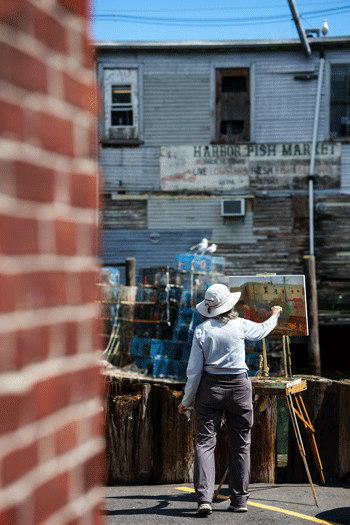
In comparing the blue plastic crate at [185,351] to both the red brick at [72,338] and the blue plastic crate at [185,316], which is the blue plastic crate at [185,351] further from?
the red brick at [72,338]

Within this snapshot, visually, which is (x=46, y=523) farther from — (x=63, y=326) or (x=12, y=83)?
(x=12, y=83)

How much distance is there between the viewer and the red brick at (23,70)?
120cm

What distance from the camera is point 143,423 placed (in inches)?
236

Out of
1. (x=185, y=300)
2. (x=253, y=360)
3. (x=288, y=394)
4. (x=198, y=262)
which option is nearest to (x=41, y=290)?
(x=288, y=394)

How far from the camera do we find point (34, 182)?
1301 millimetres

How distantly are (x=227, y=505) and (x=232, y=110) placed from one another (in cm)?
1354

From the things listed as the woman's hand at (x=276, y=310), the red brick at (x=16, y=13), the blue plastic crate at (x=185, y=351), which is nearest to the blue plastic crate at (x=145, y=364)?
the blue plastic crate at (x=185, y=351)

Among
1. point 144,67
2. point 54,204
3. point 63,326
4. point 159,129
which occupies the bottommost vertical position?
point 63,326

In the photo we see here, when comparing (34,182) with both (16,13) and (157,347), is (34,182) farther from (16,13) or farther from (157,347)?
(157,347)

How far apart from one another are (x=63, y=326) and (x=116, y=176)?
16.1 meters

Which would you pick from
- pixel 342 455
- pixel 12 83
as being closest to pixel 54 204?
pixel 12 83

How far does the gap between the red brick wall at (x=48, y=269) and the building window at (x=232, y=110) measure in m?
16.0

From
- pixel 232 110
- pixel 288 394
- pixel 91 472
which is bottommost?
pixel 288 394

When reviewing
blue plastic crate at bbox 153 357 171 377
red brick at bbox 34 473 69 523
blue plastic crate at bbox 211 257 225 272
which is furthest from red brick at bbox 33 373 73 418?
blue plastic crate at bbox 211 257 225 272
